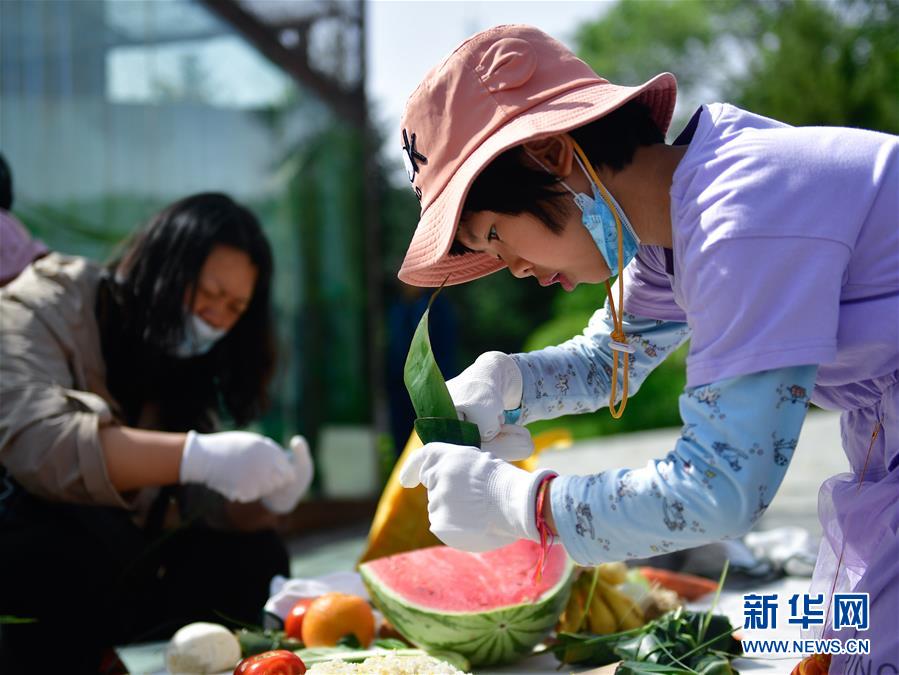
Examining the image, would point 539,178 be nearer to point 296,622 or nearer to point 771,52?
point 296,622

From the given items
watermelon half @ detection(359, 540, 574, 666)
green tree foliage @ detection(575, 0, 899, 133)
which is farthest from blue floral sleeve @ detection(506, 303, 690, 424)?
green tree foliage @ detection(575, 0, 899, 133)

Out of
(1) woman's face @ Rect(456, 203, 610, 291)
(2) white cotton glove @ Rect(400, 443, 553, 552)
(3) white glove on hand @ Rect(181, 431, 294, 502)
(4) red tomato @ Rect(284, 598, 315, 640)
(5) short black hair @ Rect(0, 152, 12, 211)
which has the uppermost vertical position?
(1) woman's face @ Rect(456, 203, 610, 291)

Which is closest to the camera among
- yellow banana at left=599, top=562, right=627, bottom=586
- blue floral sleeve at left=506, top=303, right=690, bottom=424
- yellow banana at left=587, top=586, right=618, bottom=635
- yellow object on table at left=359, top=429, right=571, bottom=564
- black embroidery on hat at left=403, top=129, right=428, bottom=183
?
black embroidery on hat at left=403, top=129, right=428, bottom=183

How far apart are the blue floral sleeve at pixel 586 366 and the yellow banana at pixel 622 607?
69 cm

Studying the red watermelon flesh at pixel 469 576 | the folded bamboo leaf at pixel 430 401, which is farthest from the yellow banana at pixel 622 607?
the folded bamboo leaf at pixel 430 401

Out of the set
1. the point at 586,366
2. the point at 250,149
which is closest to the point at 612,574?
the point at 586,366

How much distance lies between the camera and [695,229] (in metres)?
1.37

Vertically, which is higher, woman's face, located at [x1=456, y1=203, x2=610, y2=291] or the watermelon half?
woman's face, located at [x1=456, y1=203, x2=610, y2=291]

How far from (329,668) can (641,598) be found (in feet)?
3.04

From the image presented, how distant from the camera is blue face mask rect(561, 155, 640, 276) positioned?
1492 millimetres

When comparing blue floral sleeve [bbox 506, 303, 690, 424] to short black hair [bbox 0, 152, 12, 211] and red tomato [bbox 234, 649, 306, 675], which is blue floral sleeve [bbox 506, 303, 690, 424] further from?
short black hair [bbox 0, 152, 12, 211]

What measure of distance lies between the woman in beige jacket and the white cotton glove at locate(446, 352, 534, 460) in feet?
3.59

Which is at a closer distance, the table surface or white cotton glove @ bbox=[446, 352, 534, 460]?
white cotton glove @ bbox=[446, 352, 534, 460]

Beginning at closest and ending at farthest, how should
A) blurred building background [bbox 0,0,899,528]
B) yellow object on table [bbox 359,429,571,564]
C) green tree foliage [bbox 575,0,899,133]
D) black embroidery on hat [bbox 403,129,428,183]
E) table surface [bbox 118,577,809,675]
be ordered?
black embroidery on hat [bbox 403,129,428,183] < table surface [bbox 118,577,809,675] < yellow object on table [bbox 359,429,571,564] < blurred building background [bbox 0,0,899,528] < green tree foliage [bbox 575,0,899,133]
